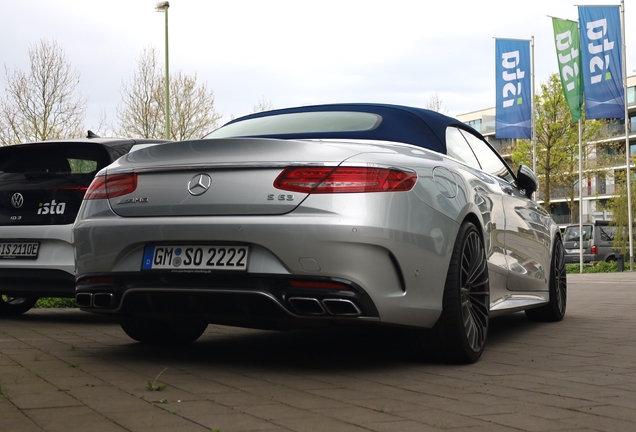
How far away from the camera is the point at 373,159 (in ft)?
13.8

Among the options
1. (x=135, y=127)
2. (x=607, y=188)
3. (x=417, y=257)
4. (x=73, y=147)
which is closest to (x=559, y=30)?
(x=135, y=127)

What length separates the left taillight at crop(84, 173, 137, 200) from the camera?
4.51 m

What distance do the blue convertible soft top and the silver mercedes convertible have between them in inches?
1.6

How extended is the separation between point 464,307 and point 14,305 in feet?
16.8

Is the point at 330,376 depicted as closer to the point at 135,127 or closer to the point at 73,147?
the point at 73,147

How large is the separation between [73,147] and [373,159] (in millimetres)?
3624

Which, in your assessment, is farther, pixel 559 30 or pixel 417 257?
pixel 559 30

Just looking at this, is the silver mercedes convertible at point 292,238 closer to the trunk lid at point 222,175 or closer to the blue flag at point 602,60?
the trunk lid at point 222,175

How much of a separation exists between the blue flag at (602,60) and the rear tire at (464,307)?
21792 mm

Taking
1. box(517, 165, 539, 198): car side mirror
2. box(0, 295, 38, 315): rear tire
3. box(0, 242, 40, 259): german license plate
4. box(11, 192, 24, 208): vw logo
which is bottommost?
box(0, 295, 38, 315): rear tire

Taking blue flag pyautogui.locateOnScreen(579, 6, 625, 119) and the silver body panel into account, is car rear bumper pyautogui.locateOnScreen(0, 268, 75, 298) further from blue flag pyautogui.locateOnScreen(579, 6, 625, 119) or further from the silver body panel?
blue flag pyautogui.locateOnScreen(579, 6, 625, 119)

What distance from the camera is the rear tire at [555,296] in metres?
7.44

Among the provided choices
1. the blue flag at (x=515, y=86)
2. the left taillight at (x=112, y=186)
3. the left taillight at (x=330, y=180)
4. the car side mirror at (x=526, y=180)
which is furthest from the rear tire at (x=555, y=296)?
the blue flag at (x=515, y=86)

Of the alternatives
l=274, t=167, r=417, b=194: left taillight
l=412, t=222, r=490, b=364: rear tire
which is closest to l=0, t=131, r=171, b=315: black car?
l=274, t=167, r=417, b=194: left taillight
